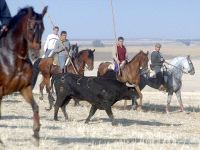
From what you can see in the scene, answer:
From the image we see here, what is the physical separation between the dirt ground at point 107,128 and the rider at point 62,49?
1.68m

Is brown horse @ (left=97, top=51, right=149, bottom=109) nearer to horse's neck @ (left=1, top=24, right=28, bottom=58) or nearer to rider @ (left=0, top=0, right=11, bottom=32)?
rider @ (left=0, top=0, right=11, bottom=32)

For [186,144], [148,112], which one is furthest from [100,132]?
[148,112]

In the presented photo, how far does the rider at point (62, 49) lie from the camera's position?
21.8 m

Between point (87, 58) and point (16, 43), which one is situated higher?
point (16, 43)

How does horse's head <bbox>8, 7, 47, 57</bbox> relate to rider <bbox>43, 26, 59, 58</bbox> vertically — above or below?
above

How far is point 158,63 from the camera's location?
2334cm

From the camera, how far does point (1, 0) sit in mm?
10352

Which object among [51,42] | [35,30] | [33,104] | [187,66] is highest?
[35,30]

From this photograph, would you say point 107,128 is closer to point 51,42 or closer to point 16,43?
point 16,43

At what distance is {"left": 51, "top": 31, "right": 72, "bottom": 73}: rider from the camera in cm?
2184

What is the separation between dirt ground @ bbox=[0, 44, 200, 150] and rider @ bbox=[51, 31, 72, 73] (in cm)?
168

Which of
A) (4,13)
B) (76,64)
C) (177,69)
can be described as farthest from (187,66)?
(4,13)

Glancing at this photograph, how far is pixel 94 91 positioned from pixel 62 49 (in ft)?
19.1

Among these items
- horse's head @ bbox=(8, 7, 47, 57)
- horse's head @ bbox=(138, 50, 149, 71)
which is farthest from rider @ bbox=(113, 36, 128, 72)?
horse's head @ bbox=(8, 7, 47, 57)
